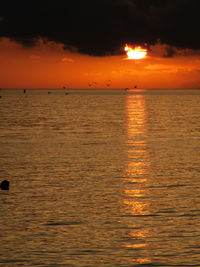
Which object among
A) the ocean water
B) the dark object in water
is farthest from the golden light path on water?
the dark object in water

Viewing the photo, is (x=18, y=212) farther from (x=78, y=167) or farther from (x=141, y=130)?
(x=141, y=130)

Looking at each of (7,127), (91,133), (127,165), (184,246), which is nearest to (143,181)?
(127,165)

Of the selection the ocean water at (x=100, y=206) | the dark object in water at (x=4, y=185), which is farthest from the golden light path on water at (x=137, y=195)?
the dark object in water at (x=4, y=185)

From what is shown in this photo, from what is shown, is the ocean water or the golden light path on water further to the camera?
the golden light path on water

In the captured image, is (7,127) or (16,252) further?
(7,127)

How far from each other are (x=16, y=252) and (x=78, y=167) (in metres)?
22.5

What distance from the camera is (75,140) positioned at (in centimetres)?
6656

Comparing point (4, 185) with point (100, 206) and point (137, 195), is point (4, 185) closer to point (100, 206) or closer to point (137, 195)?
point (100, 206)

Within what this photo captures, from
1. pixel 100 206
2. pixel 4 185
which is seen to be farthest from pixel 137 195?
pixel 4 185

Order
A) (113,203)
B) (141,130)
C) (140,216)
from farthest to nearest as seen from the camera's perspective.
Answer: (141,130), (113,203), (140,216)

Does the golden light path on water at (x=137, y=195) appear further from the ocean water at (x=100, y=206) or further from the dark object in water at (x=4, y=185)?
the dark object in water at (x=4, y=185)

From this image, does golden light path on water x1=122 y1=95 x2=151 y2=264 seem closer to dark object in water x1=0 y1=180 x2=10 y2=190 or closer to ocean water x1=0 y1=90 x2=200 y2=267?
ocean water x1=0 y1=90 x2=200 y2=267

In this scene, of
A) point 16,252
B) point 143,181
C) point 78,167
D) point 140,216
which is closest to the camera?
point 16,252

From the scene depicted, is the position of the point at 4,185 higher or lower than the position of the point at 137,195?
higher
